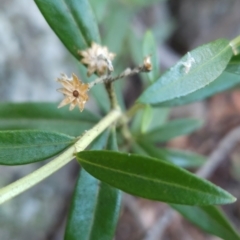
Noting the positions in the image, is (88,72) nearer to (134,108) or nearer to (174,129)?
(134,108)

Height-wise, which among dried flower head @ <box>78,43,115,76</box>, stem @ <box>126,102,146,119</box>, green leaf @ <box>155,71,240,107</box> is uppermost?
green leaf @ <box>155,71,240,107</box>

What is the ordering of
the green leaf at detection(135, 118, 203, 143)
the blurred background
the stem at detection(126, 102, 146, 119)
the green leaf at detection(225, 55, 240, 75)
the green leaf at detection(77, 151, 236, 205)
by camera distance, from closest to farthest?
the green leaf at detection(77, 151, 236, 205) < the green leaf at detection(225, 55, 240, 75) < the stem at detection(126, 102, 146, 119) < the green leaf at detection(135, 118, 203, 143) < the blurred background

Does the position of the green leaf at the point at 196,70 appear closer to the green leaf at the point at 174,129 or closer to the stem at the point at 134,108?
the stem at the point at 134,108

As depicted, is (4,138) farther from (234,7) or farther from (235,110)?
(234,7)

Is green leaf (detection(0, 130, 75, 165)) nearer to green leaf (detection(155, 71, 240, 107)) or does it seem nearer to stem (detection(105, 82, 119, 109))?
stem (detection(105, 82, 119, 109))

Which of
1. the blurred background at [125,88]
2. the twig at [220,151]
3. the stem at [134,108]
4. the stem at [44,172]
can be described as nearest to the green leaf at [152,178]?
the stem at [44,172]

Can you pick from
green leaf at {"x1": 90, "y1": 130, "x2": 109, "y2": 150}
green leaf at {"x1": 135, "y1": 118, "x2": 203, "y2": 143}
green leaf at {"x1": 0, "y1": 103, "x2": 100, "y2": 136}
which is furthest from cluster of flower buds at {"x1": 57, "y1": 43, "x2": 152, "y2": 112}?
green leaf at {"x1": 135, "y1": 118, "x2": 203, "y2": 143}

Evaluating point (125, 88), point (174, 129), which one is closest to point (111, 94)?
point (174, 129)

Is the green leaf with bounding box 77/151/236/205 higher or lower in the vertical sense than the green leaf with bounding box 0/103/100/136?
lower
